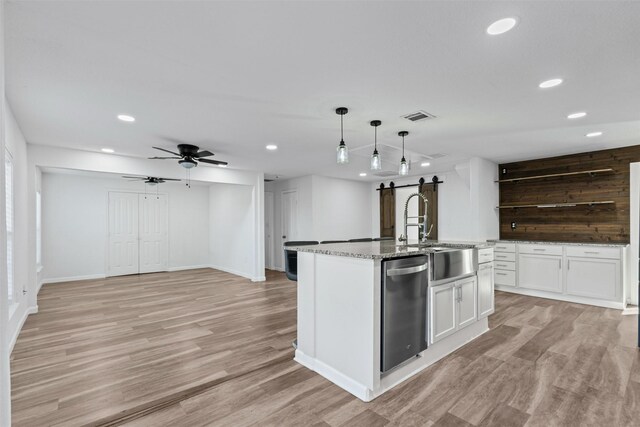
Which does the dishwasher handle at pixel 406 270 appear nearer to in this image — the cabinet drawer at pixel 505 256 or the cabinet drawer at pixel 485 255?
the cabinet drawer at pixel 485 255

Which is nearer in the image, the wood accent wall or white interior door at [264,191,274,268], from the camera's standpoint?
the wood accent wall

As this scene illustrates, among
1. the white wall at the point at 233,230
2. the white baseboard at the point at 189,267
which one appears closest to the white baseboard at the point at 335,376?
the white wall at the point at 233,230

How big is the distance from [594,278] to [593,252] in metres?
0.39

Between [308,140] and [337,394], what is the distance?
3.03m

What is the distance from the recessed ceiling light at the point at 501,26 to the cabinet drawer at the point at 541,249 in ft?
14.7

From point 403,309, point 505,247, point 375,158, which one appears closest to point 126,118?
point 375,158

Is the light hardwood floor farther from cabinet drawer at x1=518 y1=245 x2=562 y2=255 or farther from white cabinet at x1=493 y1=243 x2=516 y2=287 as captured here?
white cabinet at x1=493 y1=243 x2=516 y2=287

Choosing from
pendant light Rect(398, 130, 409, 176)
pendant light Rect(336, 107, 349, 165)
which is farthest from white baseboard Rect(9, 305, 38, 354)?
pendant light Rect(398, 130, 409, 176)

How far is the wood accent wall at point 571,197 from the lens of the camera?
15.4ft

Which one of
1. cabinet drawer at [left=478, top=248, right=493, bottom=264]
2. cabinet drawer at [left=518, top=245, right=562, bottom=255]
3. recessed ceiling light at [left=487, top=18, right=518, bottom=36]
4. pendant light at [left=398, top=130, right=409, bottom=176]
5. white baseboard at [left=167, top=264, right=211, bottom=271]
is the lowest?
white baseboard at [left=167, top=264, right=211, bottom=271]

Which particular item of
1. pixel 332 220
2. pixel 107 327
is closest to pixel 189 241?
pixel 332 220

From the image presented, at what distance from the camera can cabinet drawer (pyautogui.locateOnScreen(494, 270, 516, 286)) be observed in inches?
210

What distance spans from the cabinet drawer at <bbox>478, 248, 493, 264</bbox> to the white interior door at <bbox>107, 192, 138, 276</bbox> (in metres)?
7.65

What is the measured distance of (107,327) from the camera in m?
3.75
